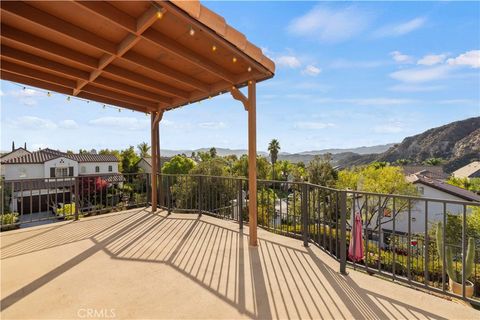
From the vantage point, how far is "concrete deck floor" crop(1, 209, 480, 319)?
187 cm

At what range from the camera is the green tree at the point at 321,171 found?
24.0m

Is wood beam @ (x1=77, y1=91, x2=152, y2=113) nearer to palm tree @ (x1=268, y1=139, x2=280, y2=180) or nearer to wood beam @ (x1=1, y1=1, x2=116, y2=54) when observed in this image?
wood beam @ (x1=1, y1=1, x2=116, y2=54)

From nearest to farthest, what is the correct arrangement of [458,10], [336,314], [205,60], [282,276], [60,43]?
1. [336,314]
2. [282,276]
3. [60,43]
4. [205,60]
5. [458,10]

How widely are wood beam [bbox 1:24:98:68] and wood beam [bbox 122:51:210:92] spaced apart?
0.60 metres

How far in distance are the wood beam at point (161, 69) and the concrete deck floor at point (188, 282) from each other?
2.42 metres

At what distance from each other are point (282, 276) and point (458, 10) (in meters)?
6.93

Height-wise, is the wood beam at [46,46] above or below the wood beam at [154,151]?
above

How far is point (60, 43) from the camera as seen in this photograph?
2777 mm

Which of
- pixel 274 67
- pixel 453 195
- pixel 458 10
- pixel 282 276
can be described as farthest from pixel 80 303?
pixel 453 195

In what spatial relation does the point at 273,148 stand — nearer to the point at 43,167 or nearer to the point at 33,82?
the point at 43,167

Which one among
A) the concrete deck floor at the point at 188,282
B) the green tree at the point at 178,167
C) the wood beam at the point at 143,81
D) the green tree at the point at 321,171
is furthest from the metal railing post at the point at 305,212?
the green tree at the point at 178,167

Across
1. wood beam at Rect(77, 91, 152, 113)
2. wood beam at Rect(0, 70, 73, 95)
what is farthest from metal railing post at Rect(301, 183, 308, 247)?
wood beam at Rect(0, 70, 73, 95)

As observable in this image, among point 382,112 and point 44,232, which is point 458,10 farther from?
point 382,112

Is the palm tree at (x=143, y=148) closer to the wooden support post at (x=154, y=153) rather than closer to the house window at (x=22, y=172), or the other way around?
the house window at (x=22, y=172)
